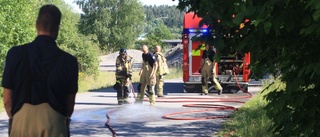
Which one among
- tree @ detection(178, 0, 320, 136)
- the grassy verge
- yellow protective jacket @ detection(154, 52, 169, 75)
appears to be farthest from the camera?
yellow protective jacket @ detection(154, 52, 169, 75)

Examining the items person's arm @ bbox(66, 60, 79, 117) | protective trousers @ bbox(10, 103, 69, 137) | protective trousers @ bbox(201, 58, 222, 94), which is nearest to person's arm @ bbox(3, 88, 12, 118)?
protective trousers @ bbox(10, 103, 69, 137)

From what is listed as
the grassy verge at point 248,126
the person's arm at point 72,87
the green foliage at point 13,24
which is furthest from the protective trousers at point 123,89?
the person's arm at point 72,87

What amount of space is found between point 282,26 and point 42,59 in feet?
6.12

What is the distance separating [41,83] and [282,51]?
2.34 meters

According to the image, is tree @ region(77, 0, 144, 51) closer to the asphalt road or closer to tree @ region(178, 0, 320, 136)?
the asphalt road

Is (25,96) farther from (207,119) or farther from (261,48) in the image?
(207,119)

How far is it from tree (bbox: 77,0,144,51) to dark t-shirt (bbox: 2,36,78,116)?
8534 cm

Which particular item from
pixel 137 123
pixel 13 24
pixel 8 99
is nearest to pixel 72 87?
pixel 8 99

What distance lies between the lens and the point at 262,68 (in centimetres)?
559

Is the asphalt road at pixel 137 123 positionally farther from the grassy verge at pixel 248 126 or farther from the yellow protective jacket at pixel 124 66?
the yellow protective jacket at pixel 124 66

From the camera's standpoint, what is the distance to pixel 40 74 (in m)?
4.20

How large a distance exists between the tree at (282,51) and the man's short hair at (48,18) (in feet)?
4.29

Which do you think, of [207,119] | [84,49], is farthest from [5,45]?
[84,49]

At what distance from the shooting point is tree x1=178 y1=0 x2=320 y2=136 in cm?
442
